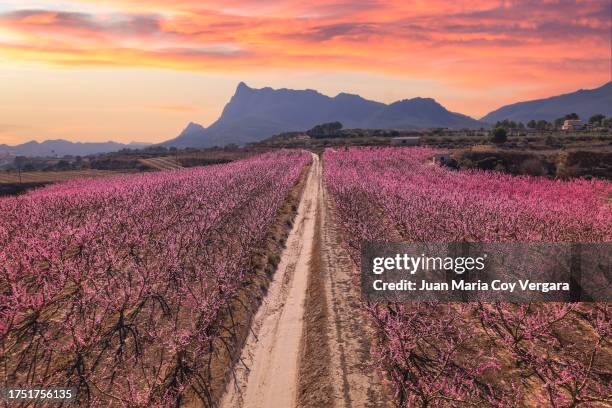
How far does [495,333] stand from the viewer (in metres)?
12.2

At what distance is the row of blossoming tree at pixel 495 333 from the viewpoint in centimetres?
941

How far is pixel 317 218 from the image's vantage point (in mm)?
29344

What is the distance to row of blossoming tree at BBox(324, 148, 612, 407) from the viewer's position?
9.41 metres

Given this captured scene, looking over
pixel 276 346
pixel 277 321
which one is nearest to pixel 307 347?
pixel 276 346

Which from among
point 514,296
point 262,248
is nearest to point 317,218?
point 262,248

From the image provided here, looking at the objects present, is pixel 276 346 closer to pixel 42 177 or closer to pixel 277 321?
pixel 277 321

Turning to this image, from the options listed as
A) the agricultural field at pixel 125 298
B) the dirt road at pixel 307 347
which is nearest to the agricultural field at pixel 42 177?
the agricultural field at pixel 125 298

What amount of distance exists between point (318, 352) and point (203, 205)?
20.5 meters

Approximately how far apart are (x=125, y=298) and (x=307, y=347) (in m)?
6.91

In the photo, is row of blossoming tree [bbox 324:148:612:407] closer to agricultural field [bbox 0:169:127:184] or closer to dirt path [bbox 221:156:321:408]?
dirt path [bbox 221:156:321:408]

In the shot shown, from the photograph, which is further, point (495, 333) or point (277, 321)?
point (277, 321)

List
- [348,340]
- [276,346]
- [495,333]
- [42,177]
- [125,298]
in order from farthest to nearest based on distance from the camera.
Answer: [42,177], [125,298], [276,346], [348,340], [495,333]

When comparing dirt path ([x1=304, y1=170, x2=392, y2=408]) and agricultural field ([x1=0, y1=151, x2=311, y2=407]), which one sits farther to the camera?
agricultural field ([x1=0, y1=151, x2=311, y2=407])

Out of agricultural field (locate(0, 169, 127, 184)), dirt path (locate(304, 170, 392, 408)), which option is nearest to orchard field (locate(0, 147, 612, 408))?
dirt path (locate(304, 170, 392, 408))
